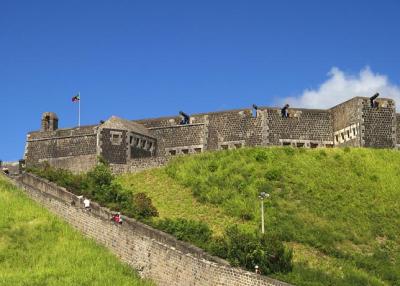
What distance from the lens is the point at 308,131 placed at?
5662cm

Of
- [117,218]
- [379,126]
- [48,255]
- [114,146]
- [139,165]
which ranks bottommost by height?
[48,255]

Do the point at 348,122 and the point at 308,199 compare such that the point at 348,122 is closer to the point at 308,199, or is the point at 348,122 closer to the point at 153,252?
the point at 308,199

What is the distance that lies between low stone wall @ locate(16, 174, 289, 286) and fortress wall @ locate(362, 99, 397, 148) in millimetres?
23151

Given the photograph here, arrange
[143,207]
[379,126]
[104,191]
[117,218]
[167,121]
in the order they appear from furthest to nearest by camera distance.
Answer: [167,121] → [379,126] → [104,191] → [143,207] → [117,218]

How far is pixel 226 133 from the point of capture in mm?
57250

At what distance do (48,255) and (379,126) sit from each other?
30175 millimetres

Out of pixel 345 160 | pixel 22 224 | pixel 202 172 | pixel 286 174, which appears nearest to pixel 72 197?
pixel 22 224

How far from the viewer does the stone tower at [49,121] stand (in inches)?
2547

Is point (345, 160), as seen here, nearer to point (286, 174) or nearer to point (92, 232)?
point (286, 174)

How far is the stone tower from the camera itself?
64.7 metres

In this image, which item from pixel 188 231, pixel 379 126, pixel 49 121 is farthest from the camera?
pixel 49 121

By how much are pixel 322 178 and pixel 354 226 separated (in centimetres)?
707

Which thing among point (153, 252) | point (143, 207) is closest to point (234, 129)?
point (143, 207)

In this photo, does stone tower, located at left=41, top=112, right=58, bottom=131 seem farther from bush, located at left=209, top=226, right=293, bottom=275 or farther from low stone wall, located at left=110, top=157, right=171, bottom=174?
bush, located at left=209, top=226, right=293, bottom=275
